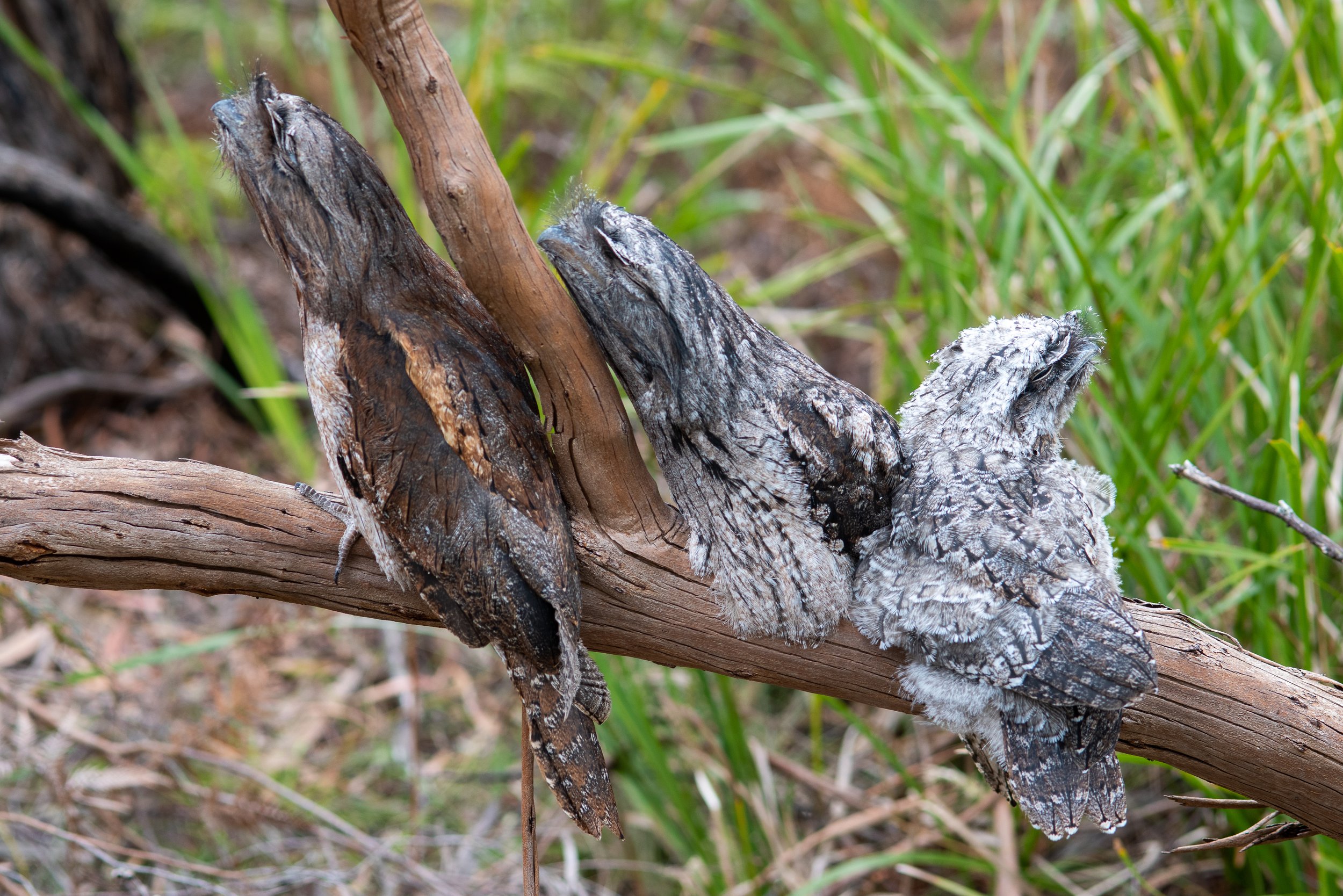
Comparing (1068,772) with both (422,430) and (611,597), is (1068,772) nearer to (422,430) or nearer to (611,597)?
(611,597)

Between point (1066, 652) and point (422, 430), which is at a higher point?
point (422, 430)

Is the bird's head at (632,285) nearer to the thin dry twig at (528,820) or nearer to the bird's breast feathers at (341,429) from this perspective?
the bird's breast feathers at (341,429)

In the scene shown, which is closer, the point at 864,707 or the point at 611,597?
the point at 611,597

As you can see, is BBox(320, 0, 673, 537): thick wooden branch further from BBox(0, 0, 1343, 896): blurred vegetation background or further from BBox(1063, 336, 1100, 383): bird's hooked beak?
BBox(1063, 336, 1100, 383): bird's hooked beak

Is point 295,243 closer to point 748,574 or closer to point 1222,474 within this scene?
point 748,574

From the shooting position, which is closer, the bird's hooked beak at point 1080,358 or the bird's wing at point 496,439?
the bird's wing at point 496,439

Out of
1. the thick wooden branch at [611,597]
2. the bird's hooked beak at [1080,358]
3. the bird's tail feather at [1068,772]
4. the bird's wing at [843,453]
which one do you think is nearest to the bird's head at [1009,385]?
the bird's hooked beak at [1080,358]

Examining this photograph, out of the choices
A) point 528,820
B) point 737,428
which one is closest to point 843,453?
point 737,428
